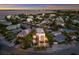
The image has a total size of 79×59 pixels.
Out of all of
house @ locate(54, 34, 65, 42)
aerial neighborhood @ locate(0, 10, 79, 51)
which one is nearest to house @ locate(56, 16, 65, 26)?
aerial neighborhood @ locate(0, 10, 79, 51)

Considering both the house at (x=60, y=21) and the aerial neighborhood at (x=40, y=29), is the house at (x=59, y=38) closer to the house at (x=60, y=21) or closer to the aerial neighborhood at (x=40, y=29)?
the aerial neighborhood at (x=40, y=29)

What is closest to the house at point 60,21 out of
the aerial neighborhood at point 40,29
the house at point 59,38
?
the aerial neighborhood at point 40,29

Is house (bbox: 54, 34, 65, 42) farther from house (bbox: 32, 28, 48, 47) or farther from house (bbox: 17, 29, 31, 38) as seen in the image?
house (bbox: 17, 29, 31, 38)

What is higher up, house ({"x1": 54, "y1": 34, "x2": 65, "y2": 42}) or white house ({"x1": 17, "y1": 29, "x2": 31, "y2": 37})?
white house ({"x1": 17, "y1": 29, "x2": 31, "y2": 37})

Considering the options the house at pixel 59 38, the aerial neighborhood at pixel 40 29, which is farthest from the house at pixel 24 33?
the house at pixel 59 38

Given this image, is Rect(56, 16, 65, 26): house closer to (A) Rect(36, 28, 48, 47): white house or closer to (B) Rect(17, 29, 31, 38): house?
(A) Rect(36, 28, 48, 47): white house

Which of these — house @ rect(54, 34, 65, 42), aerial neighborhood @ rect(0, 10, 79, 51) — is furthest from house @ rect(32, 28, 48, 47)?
house @ rect(54, 34, 65, 42)

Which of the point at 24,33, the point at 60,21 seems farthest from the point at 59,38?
the point at 24,33

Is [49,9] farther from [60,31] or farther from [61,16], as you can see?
[60,31]

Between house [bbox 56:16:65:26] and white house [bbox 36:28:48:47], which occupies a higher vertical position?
house [bbox 56:16:65:26]

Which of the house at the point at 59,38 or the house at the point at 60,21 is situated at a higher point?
the house at the point at 60,21
